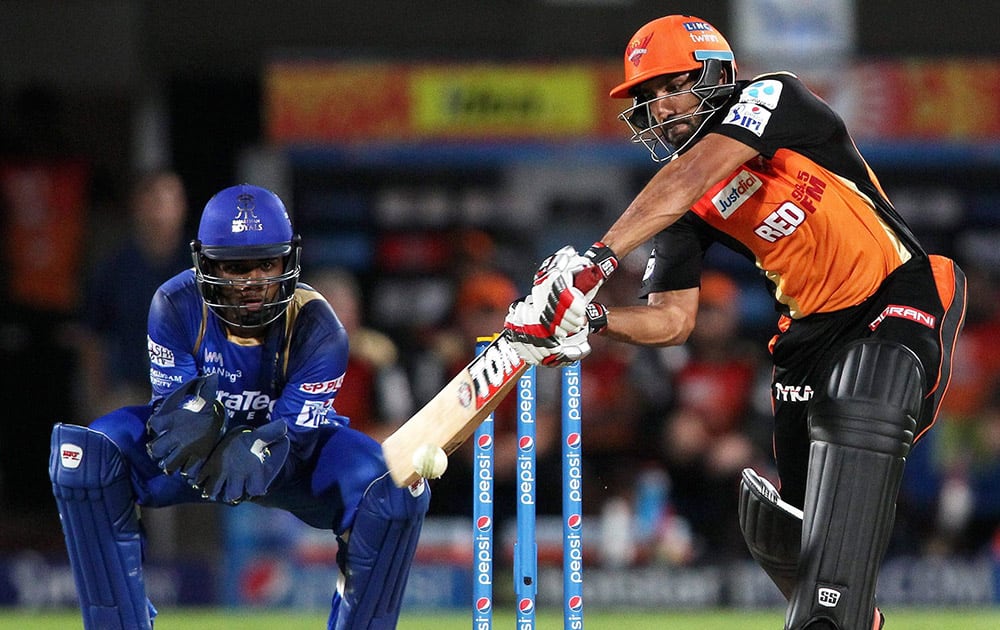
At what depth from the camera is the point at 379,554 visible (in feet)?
11.5

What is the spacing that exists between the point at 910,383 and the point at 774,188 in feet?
1.90

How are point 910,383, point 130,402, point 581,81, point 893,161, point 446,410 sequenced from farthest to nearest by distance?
point 893,161
point 581,81
point 130,402
point 446,410
point 910,383

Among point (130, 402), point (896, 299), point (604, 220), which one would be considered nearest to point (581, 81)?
point (604, 220)

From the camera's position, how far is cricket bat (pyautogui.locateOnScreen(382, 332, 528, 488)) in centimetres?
351

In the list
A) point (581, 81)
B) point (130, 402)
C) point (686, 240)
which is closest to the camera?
point (686, 240)

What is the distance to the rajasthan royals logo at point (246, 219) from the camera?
11.9 feet

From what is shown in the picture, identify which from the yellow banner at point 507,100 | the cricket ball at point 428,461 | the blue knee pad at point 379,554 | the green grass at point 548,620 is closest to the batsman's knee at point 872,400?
the cricket ball at point 428,461

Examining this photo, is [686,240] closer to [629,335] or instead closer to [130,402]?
[629,335]

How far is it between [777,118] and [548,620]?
317cm

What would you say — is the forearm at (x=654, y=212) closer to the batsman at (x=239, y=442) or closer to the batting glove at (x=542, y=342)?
the batting glove at (x=542, y=342)

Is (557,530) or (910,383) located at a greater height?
(910,383)

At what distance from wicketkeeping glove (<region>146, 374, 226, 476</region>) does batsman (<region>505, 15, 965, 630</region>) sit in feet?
2.39

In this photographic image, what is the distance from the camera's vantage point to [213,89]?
9.27m

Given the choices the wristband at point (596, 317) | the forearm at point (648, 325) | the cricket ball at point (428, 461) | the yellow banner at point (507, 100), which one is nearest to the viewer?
the cricket ball at point (428, 461)
